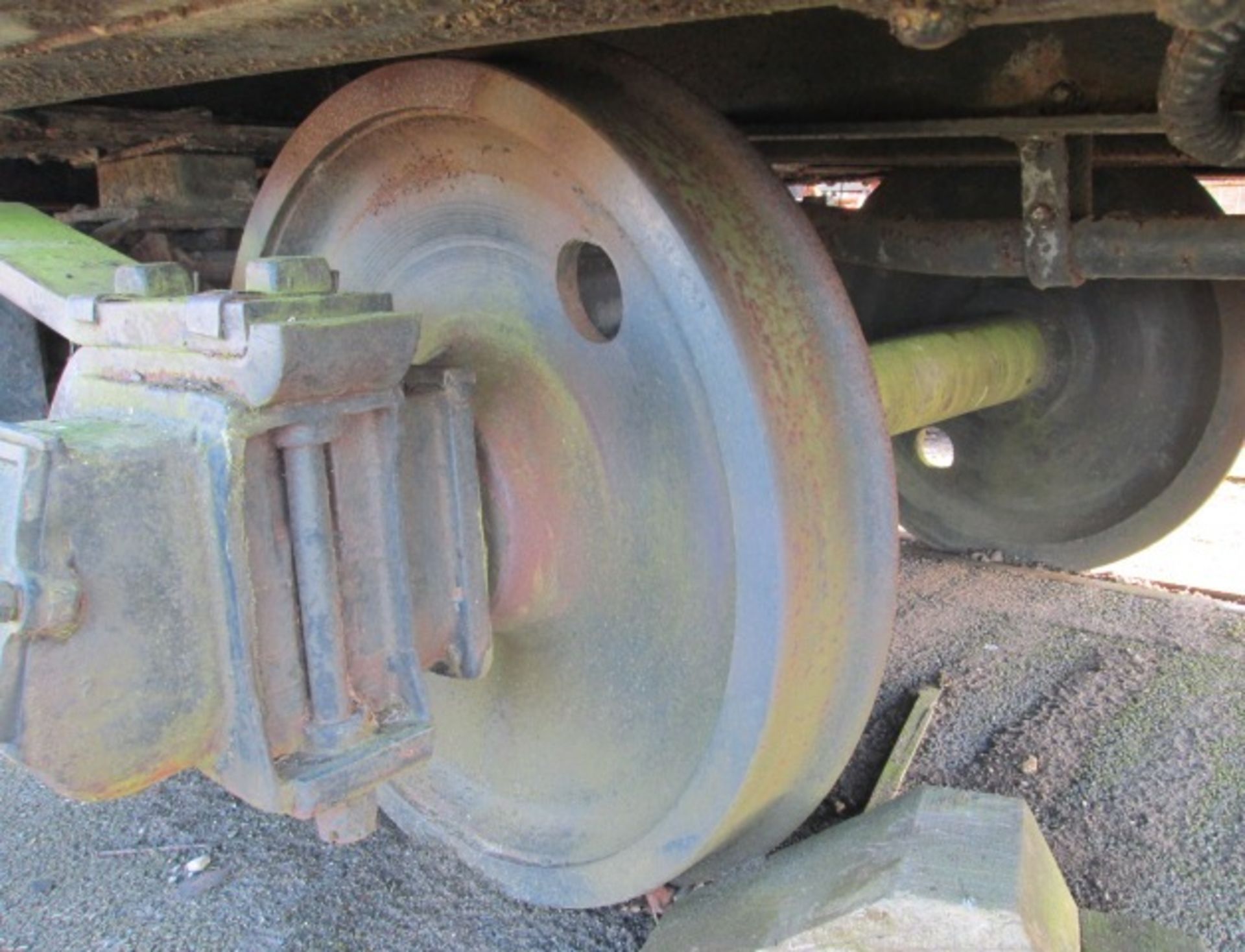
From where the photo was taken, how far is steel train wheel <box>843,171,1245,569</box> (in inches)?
104

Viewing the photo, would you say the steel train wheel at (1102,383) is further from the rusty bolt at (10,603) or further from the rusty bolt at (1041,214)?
the rusty bolt at (10,603)

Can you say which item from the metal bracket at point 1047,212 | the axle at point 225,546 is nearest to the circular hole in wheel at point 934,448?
the metal bracket at point 1047,212

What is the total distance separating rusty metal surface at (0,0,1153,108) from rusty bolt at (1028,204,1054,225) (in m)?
0.93

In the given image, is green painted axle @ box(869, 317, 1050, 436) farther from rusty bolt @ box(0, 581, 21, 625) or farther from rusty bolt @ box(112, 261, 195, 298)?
rusty bolt @ box(0, 581, 21, 625)

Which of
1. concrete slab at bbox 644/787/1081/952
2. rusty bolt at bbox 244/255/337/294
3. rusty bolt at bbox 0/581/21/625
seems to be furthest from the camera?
concrete slab at bbox 644/787/1081/952

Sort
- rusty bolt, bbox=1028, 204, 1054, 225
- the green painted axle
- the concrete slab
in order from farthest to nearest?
the green painted axle → rusty bolt, bbox=1028, 204, 1054, 225 → the concrete slab

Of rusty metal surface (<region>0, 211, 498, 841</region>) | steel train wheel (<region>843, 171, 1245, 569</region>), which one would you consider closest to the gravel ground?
steel train wheel (<region>843, 171, 1245, 569</region>)

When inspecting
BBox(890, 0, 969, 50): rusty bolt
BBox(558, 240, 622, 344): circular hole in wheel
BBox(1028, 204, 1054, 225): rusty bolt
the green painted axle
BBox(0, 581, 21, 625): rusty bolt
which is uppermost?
BBox(890, 0, 969, 50): rusty bolt

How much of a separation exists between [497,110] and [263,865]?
1290mm

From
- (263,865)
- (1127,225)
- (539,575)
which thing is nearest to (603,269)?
(539,575)

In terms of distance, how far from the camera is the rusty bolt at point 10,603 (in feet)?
3.24

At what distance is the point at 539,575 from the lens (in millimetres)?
1481

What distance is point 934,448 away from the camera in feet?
14.5

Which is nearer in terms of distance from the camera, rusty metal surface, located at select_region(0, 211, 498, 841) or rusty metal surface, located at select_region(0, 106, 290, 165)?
rusty metal surface, located at select_region(0, 211, 498, 841)
